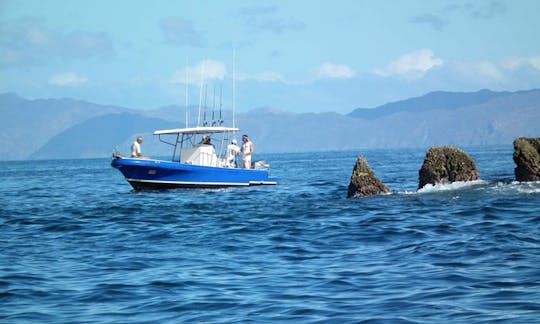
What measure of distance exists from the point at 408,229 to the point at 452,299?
7641 mm

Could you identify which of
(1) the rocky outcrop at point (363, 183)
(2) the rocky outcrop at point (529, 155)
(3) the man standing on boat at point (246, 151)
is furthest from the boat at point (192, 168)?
(2) the rocky outcrop at point (529, 155)

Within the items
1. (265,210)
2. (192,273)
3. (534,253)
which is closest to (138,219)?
(265,210)

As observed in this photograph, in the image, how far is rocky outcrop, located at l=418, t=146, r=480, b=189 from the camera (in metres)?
28.7

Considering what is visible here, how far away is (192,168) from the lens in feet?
123

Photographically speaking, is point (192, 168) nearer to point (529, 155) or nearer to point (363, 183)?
point (363, 183)

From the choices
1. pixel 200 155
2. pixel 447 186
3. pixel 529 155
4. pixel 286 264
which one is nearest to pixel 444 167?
pixel 447 186

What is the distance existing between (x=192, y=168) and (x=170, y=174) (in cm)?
106

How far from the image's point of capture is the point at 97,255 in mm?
16078

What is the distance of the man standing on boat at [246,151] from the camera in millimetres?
38625

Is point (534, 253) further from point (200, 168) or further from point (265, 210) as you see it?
point (200, 168)

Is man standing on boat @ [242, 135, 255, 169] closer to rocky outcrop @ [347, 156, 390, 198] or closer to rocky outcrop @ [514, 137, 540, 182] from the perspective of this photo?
rocky outcrop @ [347, 156, 390, 198]

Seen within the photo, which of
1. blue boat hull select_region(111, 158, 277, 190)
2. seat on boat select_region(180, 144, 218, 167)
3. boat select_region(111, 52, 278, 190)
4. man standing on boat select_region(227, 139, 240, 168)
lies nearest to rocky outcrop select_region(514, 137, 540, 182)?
boat select_region(111, 52, 278, 190)

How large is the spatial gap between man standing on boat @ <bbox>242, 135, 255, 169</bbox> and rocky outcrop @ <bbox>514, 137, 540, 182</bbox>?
14.0 m

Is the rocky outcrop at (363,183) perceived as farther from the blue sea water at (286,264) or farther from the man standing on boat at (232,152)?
the man standing on boat at (232,152)
